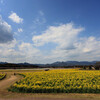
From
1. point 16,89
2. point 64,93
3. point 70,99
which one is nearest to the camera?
point 70,99

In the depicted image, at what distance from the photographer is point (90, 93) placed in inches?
388

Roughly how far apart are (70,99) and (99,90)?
4.31 m

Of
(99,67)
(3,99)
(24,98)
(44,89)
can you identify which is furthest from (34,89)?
(99,67)

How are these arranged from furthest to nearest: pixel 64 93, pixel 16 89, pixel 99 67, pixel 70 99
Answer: pixel 99 67, pixel 16 89, pixel 64 93, pixel 70 99

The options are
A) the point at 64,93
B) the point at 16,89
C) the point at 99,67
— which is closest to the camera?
the point at 64,93

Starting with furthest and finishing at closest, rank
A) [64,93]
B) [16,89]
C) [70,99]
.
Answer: [16,89] < [64,93] < [70,99]

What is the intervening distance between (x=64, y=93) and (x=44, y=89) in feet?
7.62

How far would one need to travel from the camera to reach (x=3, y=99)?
27.3 ft

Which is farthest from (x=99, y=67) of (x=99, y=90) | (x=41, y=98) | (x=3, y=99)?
(x=3, y=99)

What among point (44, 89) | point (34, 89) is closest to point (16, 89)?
point (34, 89)

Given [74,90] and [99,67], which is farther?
[99,67]

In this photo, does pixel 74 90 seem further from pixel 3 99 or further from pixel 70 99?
pixel 3 99

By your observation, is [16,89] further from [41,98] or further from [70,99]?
[70,99]

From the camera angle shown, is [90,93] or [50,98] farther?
[90,93]
